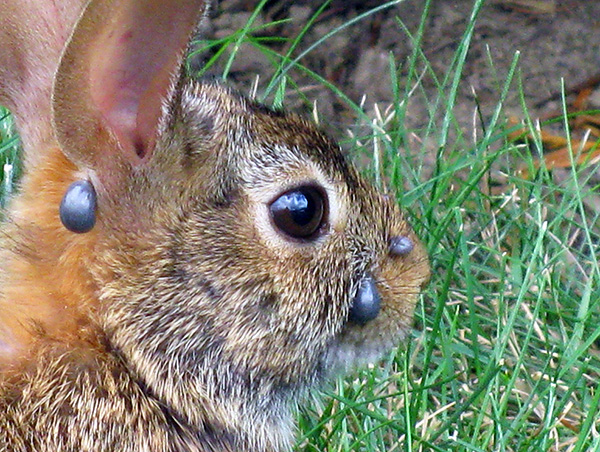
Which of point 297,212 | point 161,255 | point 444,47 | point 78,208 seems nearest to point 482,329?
point 297,212

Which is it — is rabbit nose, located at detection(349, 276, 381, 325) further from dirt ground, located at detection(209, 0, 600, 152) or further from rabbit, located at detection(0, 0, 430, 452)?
dirt ground, located at detection(209, 0, 600, 152)

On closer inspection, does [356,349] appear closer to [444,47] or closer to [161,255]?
[161,255]

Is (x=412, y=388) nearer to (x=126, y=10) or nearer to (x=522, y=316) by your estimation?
(x=522, y=316)

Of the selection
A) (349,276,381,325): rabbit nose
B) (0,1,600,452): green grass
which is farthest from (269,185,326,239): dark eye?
(0,1,600,452): green grass

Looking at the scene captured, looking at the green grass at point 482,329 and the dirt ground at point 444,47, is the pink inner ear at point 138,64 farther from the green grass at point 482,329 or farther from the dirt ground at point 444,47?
the dirt ground at point 444,47

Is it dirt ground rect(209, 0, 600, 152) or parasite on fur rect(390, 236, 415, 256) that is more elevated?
parasite on fur rect(390, 236, 415, 256)

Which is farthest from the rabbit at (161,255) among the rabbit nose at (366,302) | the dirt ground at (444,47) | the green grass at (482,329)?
the dirt ground at (444,47)

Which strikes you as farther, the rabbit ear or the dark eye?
the dark eye
